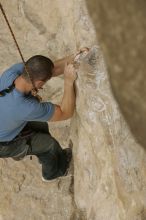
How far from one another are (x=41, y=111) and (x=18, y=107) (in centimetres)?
14

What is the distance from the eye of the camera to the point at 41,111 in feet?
9.57

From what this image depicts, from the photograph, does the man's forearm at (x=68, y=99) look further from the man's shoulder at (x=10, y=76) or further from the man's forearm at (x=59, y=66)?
the man's shoulder at (x=10, y=76)

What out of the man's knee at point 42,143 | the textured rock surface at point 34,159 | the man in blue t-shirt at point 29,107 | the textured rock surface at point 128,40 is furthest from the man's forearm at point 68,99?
the textured rock surface at point 128,40

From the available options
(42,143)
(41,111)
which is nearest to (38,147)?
(42,143)

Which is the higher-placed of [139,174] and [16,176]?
[139,174]

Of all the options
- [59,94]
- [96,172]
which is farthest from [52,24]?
[96,172]

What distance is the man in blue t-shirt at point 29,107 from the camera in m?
2.80

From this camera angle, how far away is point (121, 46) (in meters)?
1.74

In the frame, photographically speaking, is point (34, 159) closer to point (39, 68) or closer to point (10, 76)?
point (10, 76)

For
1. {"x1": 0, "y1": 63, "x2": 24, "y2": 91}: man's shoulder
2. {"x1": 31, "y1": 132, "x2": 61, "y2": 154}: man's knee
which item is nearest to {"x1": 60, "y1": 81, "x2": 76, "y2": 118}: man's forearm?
{"x1": 0, "y1": 63, "x2": 24, "y2": 91}: man's shoulder

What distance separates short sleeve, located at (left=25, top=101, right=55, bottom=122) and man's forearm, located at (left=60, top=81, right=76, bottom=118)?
0.08 meters

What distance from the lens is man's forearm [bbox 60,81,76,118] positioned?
2.78 meters

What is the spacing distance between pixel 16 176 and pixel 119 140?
1.73 metres

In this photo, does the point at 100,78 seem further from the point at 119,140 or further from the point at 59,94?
the point at 59,94
